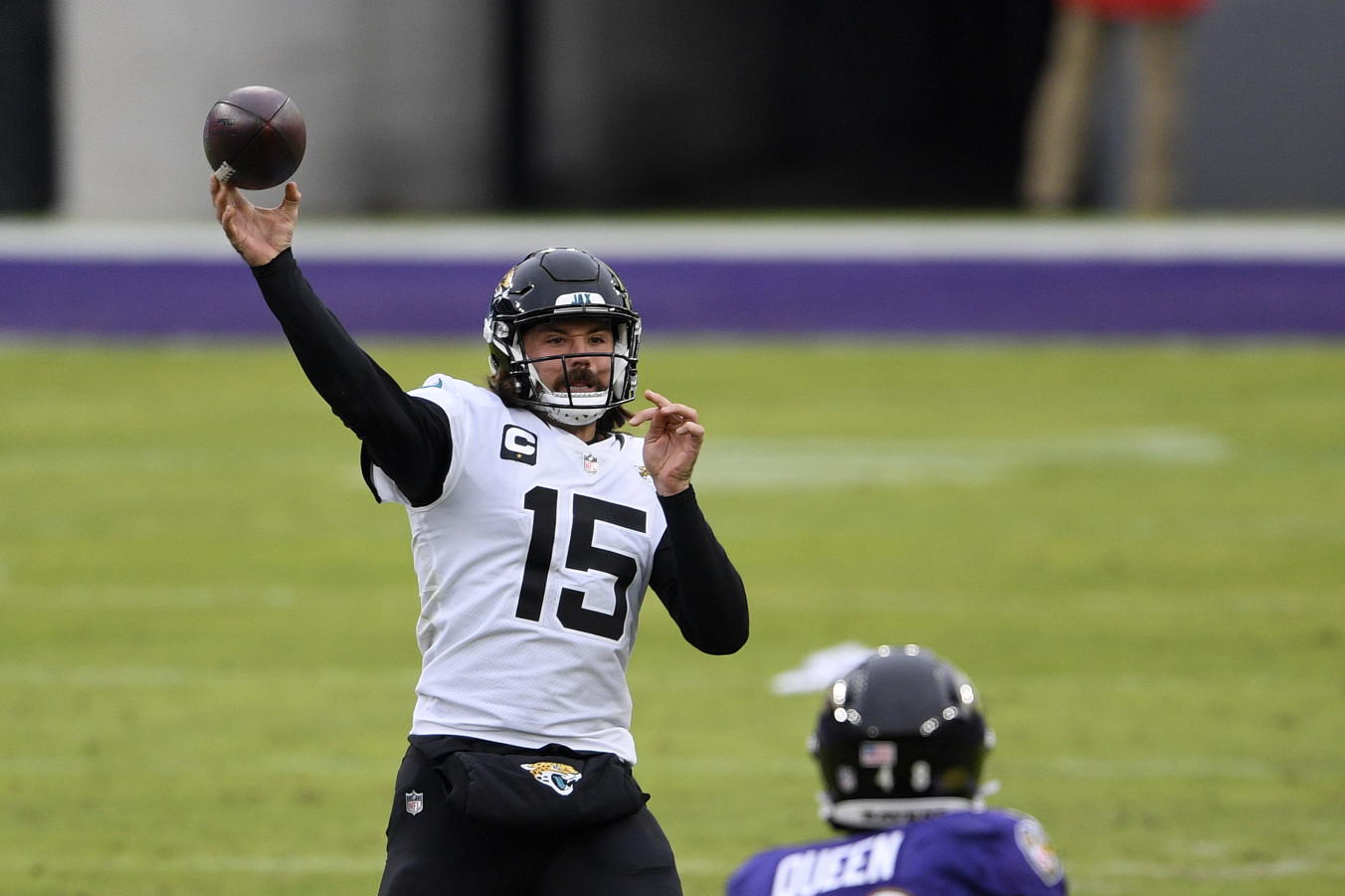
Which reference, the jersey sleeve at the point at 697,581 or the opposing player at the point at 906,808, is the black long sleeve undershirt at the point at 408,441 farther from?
the opposing player at the point at 906,808

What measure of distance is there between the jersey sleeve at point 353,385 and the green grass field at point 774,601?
2.16m

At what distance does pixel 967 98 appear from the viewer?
75.0 ft

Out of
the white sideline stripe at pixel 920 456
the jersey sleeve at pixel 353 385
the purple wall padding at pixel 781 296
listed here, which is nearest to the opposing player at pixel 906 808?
the jersey sleeve at pixel 353 385

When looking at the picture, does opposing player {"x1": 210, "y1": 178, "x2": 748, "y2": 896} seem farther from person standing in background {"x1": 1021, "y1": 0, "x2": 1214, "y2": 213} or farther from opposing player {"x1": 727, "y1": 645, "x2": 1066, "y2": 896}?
person standing in background {"x1": 1021, "y1": 0, "x2": 1214, "y2": 213}

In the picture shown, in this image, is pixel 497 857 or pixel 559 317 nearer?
pixel 497 857

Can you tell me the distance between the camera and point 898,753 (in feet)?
10.9

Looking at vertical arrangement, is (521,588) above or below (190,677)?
above

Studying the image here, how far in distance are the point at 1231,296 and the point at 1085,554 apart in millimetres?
4847

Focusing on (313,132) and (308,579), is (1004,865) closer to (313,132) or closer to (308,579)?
(308,579)

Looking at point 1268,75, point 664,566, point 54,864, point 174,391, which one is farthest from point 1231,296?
point 664,566

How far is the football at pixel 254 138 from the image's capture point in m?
3.66

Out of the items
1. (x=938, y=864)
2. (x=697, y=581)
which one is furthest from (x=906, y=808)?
(x=697, y=581)

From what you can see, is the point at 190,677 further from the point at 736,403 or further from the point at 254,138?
the point at 736,403

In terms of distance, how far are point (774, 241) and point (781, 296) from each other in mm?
363
